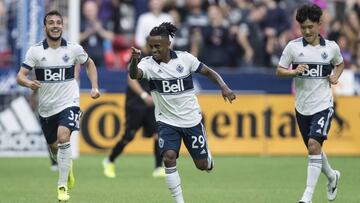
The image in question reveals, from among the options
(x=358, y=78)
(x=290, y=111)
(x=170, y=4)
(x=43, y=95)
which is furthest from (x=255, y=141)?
(x=43, y=95)

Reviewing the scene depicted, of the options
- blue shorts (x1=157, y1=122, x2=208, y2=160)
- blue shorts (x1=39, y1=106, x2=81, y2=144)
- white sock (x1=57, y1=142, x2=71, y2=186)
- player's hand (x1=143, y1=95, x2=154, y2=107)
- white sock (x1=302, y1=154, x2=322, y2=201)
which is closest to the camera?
blue shorts (x1=157, y1=122, x2=208, y2=160)

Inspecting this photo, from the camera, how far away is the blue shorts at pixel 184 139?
12.8 m

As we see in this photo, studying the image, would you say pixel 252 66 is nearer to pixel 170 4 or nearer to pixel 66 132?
pixel 170 4

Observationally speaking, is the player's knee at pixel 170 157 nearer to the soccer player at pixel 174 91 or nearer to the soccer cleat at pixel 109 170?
the soccer player at pixel 174 91

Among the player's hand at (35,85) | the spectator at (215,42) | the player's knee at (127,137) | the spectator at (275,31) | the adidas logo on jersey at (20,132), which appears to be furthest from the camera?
the spectator at (275,31)

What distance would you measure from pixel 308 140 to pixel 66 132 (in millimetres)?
3387

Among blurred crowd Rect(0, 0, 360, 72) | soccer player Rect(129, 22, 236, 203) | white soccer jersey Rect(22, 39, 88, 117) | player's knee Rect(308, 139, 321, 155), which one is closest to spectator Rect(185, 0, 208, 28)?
blurred crowd Rect(0, 0, 360, 72)

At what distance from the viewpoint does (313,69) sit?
13.9m

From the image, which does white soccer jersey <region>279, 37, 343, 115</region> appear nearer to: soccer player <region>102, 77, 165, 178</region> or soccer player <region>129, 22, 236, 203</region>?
soccer player <region>129, 22, 236, 203</region>

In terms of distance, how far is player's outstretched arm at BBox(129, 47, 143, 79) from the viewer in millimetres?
12211

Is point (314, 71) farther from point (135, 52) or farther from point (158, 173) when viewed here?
point (158, 173)

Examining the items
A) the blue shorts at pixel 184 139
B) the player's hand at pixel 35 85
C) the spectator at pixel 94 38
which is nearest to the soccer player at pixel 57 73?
the player's hand at pixel 35 85

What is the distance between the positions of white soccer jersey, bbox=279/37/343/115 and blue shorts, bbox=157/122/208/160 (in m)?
1.68

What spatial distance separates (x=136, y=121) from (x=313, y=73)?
614 centimetres
